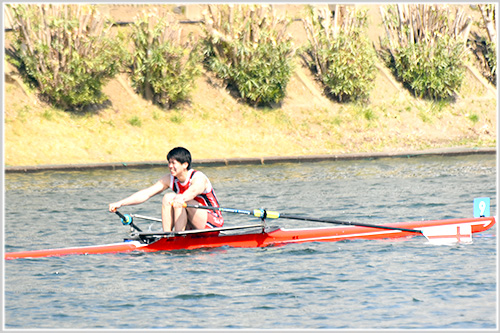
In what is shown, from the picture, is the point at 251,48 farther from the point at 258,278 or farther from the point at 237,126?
the point at 258,278

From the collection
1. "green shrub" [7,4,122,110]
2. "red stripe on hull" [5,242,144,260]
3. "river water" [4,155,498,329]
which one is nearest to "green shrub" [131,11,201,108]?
"green shrub" [7,4,122,110]

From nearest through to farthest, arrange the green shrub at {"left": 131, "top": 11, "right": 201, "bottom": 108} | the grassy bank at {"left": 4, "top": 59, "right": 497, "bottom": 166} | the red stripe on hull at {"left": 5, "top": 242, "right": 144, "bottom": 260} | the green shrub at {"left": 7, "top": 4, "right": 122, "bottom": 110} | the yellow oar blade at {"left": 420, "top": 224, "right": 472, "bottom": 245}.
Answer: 1. the red stripe on hull at {"left": 5, "top": 242, "right": 144, "bottom": 260}
2. the yellow oar blade at {"left": 420, "top": 224, "right": 472, "bottom": 245}
3. the grassy bank at {"left": 4, "top": 59, "right": 497, "bottom": 166}
4. the green shrub at {"left": 7, "top": 4, "right": 122, "bottom": 110}
5. the green shrub at {"left": 131, "top": 11, "right": 201, "bottom": 108}

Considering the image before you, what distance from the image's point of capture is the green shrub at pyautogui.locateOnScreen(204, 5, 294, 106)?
78.0ft

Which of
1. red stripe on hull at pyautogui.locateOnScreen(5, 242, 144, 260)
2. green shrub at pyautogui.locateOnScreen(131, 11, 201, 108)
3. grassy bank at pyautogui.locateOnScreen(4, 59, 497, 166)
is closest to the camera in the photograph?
red stripe on hull at pyautogui.locateOnScreen(5, 242, 144, 260)

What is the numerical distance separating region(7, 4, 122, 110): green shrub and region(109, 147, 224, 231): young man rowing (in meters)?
12.4

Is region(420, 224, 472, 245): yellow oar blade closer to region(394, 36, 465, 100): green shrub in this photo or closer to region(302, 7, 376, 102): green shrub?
region(302, 7, 376, 102): green shrub

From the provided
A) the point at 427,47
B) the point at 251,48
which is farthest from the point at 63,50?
the point at 427,47

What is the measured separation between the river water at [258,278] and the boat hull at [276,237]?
0.13 meters

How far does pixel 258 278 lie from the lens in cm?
895

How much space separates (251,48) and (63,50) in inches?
217

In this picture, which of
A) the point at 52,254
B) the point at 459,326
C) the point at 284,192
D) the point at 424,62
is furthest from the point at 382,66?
the point at 459,326

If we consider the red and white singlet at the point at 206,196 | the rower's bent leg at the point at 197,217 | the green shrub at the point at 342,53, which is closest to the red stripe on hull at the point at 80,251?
the rower's bent leg at the point at 197,217

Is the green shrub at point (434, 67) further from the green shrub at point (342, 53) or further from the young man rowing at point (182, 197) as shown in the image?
the young man rowing at point (182, 197)

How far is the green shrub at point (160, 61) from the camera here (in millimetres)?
22594
